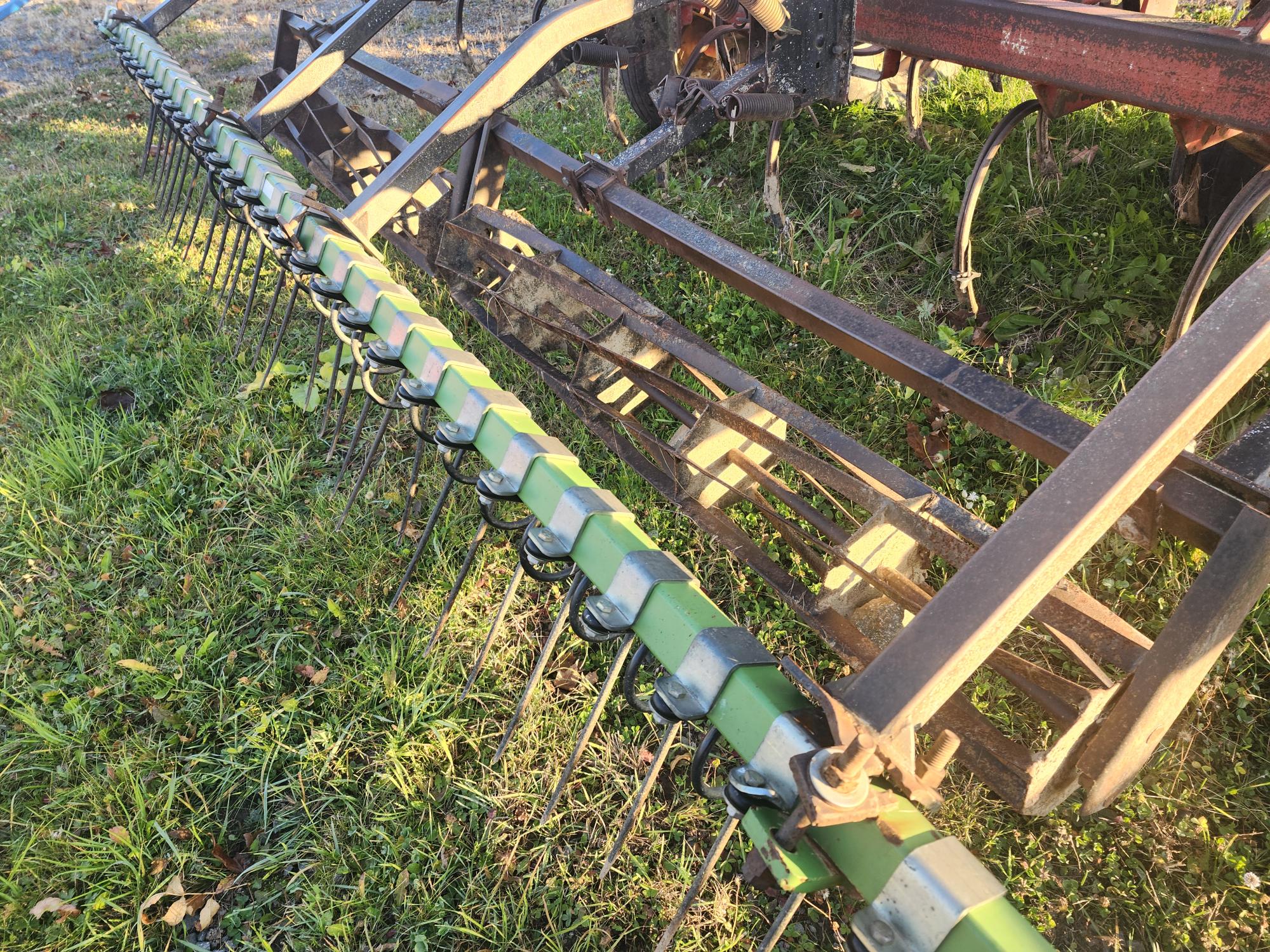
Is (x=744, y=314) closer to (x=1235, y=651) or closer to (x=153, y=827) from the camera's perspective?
(x=1235, y=651)

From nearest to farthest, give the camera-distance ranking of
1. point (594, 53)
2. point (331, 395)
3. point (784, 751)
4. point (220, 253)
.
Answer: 1. point (784, 751)
2. point (331, 395)
3. point (220, 253)
4. point (594, 53)

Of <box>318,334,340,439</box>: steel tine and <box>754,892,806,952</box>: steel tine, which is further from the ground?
<box>754,892,806,952</box>: steel tine

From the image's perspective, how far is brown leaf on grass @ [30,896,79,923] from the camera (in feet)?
6.06

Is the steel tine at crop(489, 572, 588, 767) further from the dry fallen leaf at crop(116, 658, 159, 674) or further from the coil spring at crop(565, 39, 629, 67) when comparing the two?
the coil spring at crop(565, 39, 629, 67)

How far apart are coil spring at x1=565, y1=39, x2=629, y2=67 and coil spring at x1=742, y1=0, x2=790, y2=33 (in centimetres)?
147

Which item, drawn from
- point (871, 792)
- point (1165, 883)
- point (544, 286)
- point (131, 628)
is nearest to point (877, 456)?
point (871, 792)

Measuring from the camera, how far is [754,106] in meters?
2.84

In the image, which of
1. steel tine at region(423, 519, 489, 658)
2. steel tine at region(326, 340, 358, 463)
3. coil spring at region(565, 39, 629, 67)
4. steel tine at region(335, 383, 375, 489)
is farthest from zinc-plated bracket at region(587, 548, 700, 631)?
coil spring at region(565, 39, 629, 67)

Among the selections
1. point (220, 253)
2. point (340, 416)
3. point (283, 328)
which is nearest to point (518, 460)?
point (340, 416)

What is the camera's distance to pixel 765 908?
6.31 feet

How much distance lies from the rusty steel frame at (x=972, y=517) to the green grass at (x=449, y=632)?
0.50 meters

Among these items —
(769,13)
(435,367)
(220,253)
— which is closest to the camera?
(435,367)

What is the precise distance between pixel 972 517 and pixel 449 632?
4.98 ft

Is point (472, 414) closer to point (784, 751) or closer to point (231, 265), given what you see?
point (784, 751)
